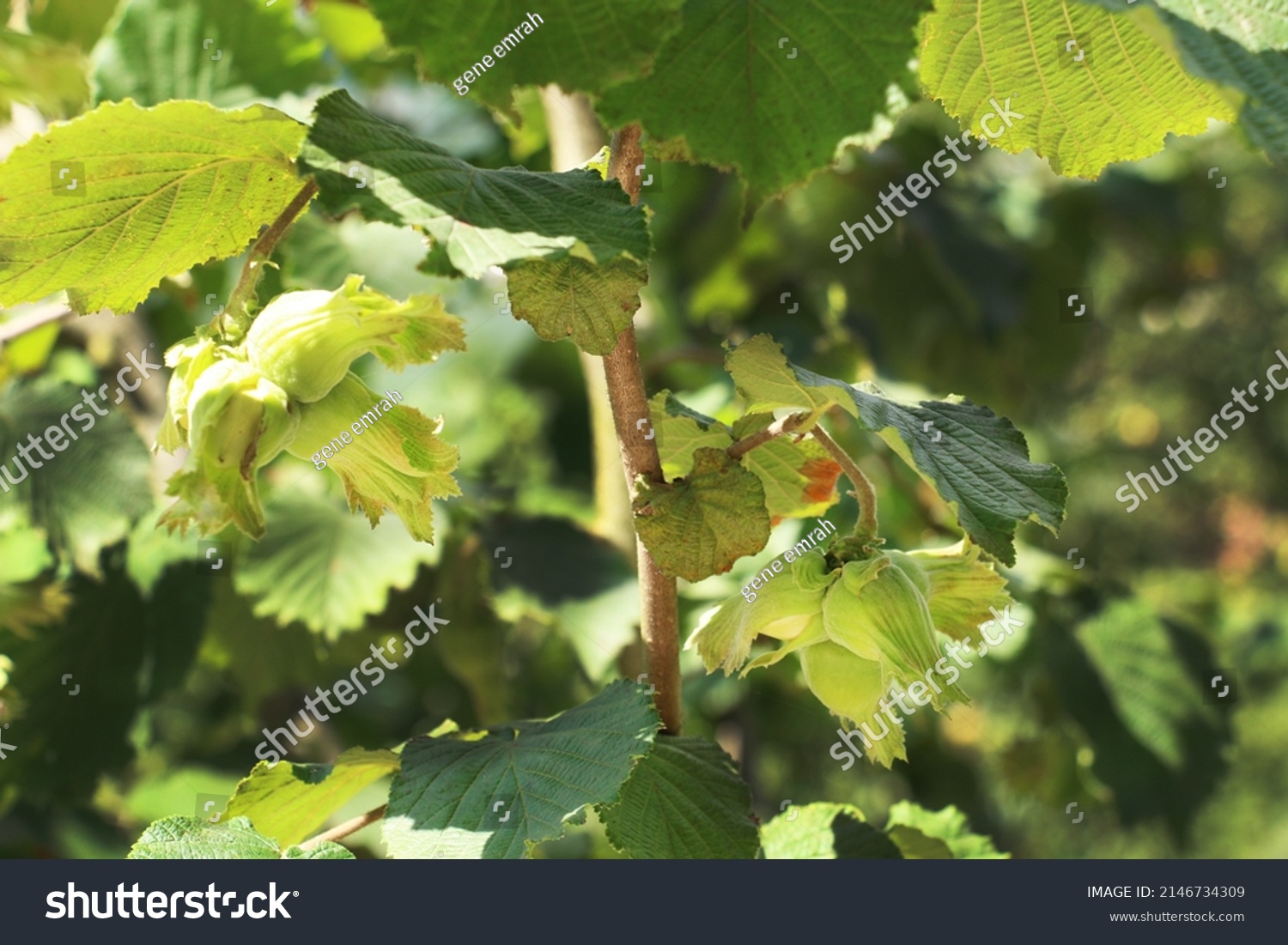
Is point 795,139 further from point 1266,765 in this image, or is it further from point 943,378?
point 1266,765

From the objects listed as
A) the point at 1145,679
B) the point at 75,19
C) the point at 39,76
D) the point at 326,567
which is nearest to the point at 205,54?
the point at 39,76

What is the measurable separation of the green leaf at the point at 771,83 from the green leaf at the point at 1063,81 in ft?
0.22

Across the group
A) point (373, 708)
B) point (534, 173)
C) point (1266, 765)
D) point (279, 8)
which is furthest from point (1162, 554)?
point (534, 173)

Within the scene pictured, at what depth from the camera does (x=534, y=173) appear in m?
0.49

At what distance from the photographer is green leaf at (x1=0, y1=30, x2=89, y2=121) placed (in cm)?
80

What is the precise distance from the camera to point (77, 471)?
3.22 feet

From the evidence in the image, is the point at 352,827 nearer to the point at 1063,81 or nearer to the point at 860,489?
the point at 860,489

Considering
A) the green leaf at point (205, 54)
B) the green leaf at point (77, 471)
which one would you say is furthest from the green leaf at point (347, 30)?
the green leaf at point (77, 471)

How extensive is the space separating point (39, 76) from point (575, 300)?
23.8 inches

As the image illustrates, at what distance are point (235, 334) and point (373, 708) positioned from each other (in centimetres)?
131

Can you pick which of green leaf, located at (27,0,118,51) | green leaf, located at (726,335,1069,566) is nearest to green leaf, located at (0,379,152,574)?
green leaf, located at (27,0,118,51)

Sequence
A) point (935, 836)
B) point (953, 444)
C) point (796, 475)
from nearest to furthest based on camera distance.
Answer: point (953, 444)
point (796, 475)
point (935, 836)

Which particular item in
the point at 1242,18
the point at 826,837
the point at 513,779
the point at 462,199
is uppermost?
the point at 1242,18

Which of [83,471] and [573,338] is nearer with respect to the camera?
[573,338]
